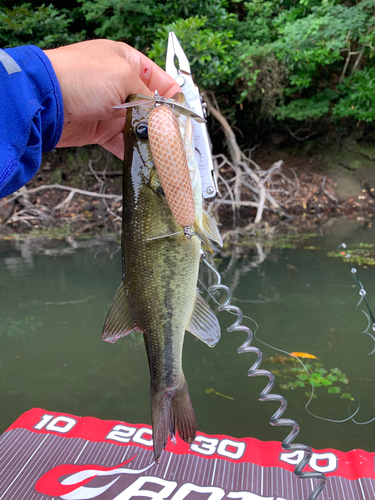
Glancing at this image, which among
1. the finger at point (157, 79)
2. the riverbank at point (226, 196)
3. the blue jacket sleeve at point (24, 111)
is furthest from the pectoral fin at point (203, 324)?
the riverbank at point (226, 196)

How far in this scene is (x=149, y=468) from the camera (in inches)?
77.3

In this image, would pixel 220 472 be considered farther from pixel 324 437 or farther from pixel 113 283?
pixel 113 283

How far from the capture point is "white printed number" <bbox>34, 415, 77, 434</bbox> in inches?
89.3

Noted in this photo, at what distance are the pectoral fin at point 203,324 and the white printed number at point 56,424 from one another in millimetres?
1267

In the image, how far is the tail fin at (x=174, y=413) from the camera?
1.42 meters

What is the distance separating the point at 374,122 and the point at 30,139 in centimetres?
1296

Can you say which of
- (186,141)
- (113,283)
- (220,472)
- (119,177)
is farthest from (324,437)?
(119,177)

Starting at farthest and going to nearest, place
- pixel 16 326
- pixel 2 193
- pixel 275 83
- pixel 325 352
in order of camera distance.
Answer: pixel 275 83, pixel 16 326, pixel 325 352, pixel 2 193

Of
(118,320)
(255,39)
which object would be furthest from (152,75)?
(255,39)

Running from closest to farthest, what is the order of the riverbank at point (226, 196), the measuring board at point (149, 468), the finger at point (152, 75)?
1. the finger at point (152, 75)
2. the measuring board at point (149, 468)
3. the riverbank at point (226, 196)

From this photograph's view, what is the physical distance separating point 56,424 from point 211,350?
1.57 m

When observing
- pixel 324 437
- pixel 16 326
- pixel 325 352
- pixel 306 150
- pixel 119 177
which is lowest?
pixel 119 177

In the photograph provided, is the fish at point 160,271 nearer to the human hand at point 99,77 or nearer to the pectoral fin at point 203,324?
the pectoral fin at point 203,324

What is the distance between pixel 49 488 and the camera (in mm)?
1841
